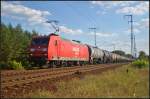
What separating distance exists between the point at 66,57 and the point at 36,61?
5.76m

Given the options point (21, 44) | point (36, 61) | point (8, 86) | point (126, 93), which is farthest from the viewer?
point (21, 44)

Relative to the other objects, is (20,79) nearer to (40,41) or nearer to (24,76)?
(24,76)

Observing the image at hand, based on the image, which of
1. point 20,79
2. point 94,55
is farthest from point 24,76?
point 94,55

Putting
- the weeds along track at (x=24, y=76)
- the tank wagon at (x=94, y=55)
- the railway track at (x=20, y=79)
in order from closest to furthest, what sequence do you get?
1. the railway track at (x=20, y=79)
2. the weeds along track at (x=24, y=76)
3. the tank wagon at (x=94, y=55)

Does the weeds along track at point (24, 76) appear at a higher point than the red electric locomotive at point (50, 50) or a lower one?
lower

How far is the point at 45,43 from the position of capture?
101 feet

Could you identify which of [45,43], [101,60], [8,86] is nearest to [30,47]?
[45,43]

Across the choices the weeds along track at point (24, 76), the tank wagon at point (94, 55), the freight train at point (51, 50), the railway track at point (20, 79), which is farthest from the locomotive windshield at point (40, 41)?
the tank wagon at point (94, 55)

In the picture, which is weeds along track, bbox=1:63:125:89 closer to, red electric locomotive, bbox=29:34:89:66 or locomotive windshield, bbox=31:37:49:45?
red electric locomotive, bbox=29:34:89:66

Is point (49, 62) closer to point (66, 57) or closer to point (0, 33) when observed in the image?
point (66, 57)

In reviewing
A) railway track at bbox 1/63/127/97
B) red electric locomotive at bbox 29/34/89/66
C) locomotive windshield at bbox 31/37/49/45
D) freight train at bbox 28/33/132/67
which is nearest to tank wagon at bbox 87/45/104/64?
freight train at bbox 28/33/132/67

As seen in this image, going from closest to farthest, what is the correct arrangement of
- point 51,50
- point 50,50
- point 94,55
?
1. point 50,50
2. point 51,50
3. point 94,55

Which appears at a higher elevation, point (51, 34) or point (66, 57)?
point (51, 34)

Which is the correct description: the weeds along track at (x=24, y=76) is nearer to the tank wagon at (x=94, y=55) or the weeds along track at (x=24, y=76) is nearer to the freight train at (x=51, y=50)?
the freight train at (x=51, y=50)
